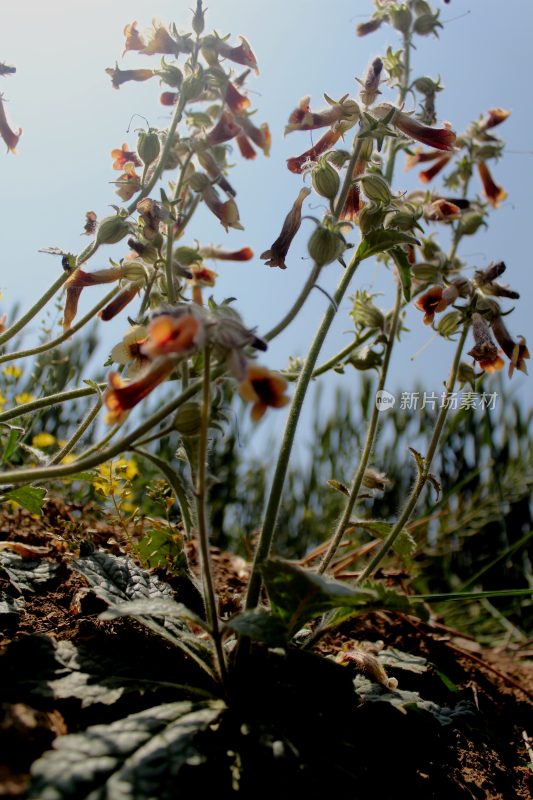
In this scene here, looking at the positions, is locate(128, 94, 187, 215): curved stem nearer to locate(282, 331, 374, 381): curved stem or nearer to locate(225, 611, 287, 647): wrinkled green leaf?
locate(282, 331, 374, 381): curved stem

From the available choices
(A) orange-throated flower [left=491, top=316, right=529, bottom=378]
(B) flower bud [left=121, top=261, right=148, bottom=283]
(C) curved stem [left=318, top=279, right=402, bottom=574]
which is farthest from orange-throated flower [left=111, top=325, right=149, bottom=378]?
(A) orange-throated flower [left=491, top=316, right=529, bottom=378]

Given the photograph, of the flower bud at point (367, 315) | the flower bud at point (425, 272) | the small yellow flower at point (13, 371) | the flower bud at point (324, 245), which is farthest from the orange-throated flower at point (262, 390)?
the small yellow flower at point (13, 371)

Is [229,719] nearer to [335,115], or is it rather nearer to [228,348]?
[228,348]

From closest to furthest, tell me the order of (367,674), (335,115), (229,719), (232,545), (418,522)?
(229,719)
(367,674)
(335,115)
(418,522)
(232,545)

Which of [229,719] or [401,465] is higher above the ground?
[401,465]

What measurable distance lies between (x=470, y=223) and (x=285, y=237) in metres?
0.76

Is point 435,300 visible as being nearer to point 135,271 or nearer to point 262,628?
point 135,271

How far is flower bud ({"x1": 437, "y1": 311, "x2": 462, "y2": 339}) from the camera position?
1.61 meters

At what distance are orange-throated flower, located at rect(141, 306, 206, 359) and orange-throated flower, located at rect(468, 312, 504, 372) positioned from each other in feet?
2.76

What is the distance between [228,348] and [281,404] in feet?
0.38

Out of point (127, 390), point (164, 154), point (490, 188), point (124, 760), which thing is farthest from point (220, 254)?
point (124, 760)

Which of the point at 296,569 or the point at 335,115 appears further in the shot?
the point at 335,115

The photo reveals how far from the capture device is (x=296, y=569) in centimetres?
99

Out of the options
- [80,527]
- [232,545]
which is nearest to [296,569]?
[80,527]
